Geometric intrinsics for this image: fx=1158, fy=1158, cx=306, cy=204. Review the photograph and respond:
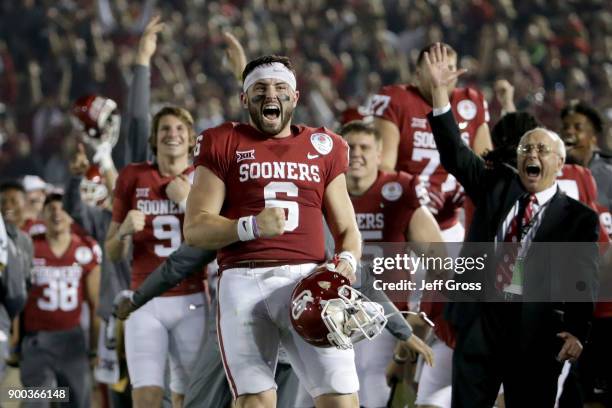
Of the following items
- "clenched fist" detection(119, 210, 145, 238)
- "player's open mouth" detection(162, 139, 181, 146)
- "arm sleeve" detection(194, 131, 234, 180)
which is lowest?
"clenched fist" detection(119, 210, 145, 238)

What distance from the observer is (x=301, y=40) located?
16.1 meters

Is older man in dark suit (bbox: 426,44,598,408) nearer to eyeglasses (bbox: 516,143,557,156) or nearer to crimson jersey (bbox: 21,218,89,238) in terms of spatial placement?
eyeglasses (bbox: 516,143,557,156)

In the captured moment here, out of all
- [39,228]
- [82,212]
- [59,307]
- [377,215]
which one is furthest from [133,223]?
[39,228]

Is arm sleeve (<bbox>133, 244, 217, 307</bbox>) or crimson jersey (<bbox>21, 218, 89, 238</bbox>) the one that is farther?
crimson jersey (<bbox>21, 218, 89, 238</bbox>)

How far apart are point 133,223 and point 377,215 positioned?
53.2 inches

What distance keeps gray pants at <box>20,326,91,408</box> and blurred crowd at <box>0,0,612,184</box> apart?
5.65 metres

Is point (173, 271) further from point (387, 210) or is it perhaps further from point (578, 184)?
point (578, 184)

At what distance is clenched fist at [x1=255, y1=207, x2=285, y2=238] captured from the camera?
4.20 meters

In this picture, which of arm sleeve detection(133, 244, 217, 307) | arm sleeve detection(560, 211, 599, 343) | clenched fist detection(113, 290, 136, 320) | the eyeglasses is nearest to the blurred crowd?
clenched fist detection(113, 290, 136, 320)

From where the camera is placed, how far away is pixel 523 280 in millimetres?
5305

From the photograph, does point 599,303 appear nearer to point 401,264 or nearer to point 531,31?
point 401,264

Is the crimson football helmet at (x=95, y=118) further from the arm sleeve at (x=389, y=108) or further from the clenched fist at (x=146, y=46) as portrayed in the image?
the arm sleeve at (x=389, y=108)

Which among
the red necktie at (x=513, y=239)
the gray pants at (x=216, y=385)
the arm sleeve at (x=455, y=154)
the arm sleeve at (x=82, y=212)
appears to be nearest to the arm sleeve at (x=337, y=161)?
the arm sleeve at (x=455, y=154)

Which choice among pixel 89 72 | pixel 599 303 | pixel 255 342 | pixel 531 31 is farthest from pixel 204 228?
pixel 89 72
